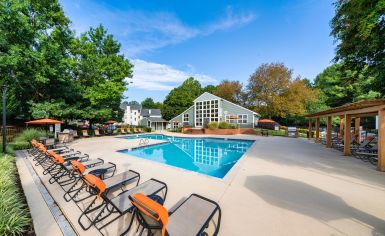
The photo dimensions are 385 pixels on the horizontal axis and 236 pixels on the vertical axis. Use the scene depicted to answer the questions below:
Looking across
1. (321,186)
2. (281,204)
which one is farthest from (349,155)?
(281,204)

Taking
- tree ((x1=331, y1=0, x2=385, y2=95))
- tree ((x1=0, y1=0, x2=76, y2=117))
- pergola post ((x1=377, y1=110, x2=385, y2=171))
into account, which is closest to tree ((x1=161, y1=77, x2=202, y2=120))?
tree ((x1=0, y1=0, x2=76, y2=117))

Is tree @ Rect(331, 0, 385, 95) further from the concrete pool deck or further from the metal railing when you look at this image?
the metal railing

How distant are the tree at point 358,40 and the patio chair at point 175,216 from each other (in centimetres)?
766

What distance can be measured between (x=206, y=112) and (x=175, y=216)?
23.1 metres

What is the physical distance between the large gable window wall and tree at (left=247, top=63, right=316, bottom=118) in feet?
29.2

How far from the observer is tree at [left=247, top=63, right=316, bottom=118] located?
24422 millimetres

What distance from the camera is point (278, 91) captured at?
84.7ft

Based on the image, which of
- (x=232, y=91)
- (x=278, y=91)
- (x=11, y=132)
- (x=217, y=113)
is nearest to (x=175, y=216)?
(x=11, y=132)

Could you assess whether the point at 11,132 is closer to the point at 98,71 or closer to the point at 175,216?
the point at 98,71

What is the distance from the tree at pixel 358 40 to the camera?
5.98 meters

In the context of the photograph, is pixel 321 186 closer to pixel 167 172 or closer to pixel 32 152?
pixel 167 172

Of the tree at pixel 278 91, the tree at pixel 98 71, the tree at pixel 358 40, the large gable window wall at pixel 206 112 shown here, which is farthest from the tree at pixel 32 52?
the tree at pixel 278 91

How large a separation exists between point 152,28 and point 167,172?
15220mm

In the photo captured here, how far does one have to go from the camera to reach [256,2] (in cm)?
1136
